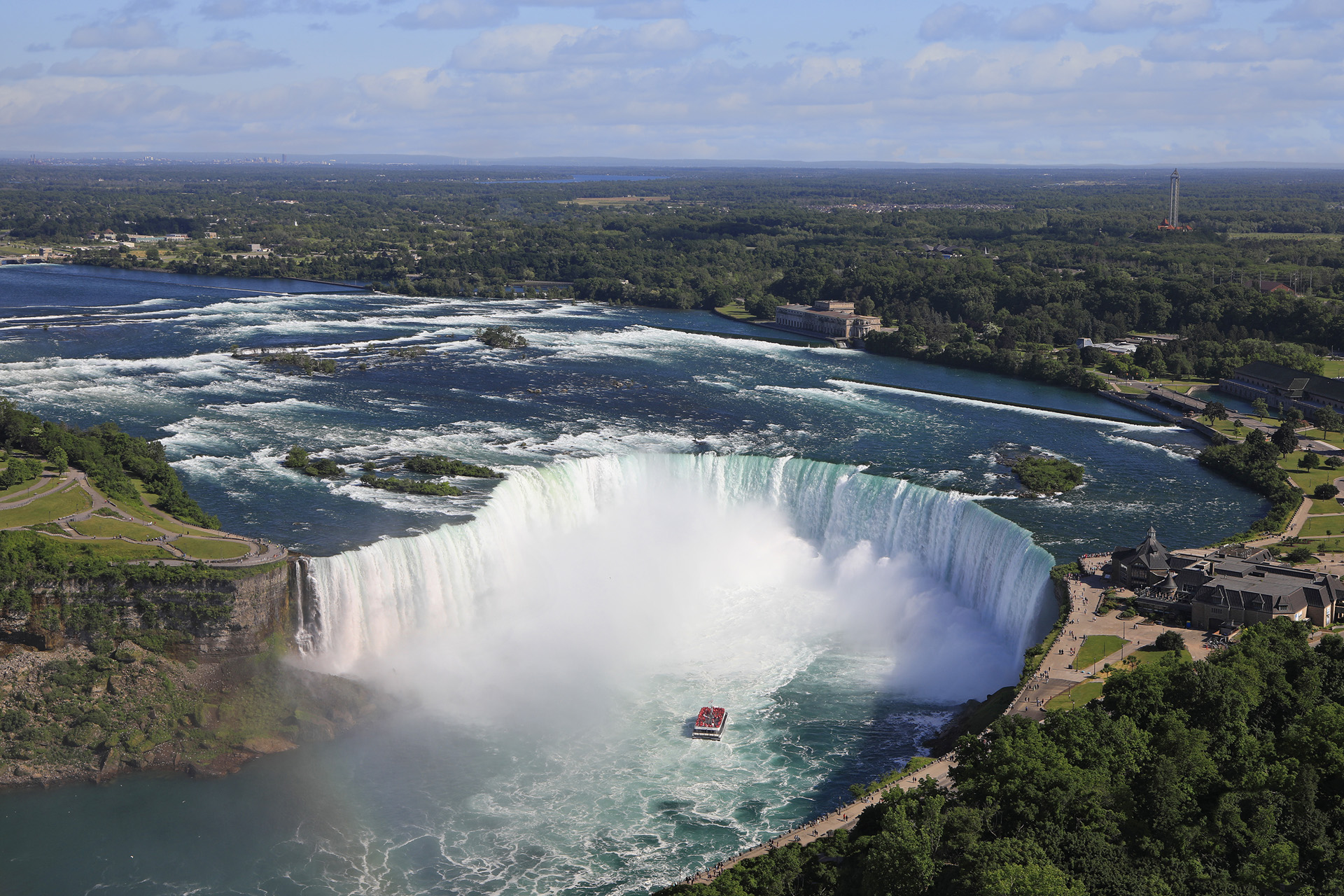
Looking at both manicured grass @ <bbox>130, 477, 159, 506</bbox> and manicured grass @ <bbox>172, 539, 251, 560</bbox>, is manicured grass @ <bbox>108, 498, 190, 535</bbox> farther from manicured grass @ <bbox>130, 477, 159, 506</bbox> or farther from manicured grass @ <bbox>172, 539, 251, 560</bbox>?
manicured grass @ <bbox>172, 539, 251, 560</bbox>

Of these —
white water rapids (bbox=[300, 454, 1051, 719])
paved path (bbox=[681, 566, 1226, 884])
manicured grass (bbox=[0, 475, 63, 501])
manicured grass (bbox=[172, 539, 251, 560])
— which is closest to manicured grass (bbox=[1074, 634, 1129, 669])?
paved path (bbox=[681, 566, 1226, 884])

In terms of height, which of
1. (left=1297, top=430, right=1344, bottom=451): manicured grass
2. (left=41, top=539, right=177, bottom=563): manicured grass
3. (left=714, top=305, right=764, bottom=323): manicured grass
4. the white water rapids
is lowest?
the white water rapids

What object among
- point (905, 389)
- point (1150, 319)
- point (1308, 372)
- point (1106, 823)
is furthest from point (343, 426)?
point (1150, 319)

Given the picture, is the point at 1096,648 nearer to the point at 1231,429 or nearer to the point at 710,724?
the point at 710,724

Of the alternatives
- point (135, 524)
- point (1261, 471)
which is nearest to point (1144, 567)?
point (1261, 471)

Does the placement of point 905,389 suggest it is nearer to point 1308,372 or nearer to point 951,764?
point 1308,372

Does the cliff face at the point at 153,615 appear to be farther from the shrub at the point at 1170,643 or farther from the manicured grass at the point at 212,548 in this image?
the shrub at the point at 1170,643
